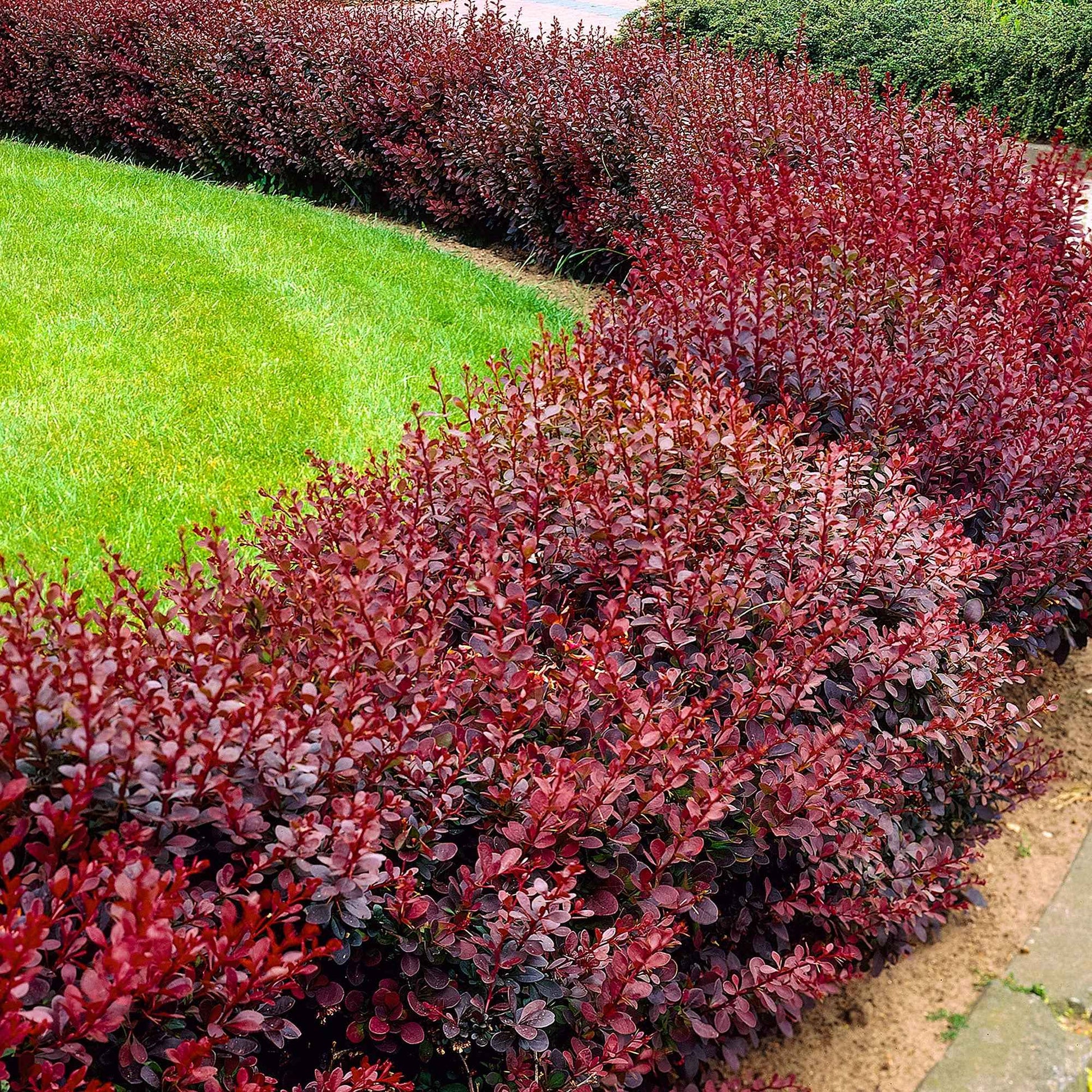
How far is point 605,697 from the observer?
2148mm

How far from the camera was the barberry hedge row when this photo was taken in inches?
63.4

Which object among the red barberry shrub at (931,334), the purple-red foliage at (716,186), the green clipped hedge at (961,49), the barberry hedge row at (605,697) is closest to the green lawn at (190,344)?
the purple-red foliage at (716,186)

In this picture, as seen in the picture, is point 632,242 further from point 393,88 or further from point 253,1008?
point 393,88

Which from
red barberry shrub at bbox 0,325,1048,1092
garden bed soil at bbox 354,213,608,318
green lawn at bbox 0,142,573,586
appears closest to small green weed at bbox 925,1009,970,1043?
red barberry shrub at bbox 0,325,1048,1092

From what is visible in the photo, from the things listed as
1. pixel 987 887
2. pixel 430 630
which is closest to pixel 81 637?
pixel 430 630

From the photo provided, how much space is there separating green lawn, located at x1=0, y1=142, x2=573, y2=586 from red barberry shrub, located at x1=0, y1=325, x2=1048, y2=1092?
5.78 ft

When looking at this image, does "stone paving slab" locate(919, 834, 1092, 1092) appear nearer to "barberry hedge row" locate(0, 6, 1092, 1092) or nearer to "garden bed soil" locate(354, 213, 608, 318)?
"barberry hedge row" locate(0, 6, 1092, 1092)

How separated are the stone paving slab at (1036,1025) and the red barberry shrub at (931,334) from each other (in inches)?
34.3

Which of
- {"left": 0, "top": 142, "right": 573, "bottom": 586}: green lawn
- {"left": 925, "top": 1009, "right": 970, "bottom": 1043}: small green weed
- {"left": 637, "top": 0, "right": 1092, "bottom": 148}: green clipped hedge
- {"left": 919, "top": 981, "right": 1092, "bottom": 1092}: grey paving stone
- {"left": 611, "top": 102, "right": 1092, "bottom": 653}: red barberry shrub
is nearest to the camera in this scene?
{"left": 919, "top": 981, "right": 1092, "bottom": 1092}: grey paving stone

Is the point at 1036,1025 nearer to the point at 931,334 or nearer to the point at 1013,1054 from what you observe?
the point at 1013,1054

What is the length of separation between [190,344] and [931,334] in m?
3.69

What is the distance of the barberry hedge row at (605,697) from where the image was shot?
161 centimetres

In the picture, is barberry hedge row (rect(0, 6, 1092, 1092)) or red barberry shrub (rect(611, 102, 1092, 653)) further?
red barberry shrub (rect(611, 102, 1092, 653))

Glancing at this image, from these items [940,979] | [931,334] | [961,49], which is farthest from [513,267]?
[961,49]
